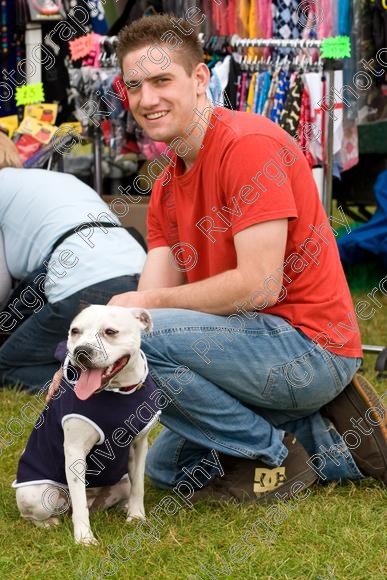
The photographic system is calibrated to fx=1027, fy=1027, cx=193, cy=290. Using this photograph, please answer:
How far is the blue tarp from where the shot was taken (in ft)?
20.0

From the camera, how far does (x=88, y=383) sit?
8.63ft

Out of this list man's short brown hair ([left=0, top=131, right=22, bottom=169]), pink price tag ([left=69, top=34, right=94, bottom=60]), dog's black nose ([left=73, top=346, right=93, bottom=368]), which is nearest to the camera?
dog's black nose ([left=73, top=346, right=93, bottom=368])

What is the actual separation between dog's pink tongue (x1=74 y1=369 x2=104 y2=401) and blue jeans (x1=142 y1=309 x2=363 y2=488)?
1.07 feet

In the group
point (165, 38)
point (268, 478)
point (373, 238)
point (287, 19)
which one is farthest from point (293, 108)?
point (268, 478)

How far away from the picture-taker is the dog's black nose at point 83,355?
8.44ft

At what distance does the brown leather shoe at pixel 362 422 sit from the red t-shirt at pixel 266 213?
0.14 meters

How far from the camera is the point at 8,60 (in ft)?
20.4

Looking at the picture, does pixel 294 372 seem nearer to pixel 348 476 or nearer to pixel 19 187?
pixel 348 476

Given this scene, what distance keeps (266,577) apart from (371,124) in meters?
3.77

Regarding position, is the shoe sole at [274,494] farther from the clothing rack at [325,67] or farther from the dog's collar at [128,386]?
the clothing rack at [325,67]

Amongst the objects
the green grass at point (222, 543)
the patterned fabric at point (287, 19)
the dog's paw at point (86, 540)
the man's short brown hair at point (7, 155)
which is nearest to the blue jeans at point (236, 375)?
the green grass at point (222, 543)

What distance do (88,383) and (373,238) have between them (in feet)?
12.4

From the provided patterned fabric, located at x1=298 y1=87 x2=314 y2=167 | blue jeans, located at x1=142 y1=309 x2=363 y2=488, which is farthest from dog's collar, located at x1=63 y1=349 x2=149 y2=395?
patterned fabric, located at x1=298 y1=87 x2=314 y2=167

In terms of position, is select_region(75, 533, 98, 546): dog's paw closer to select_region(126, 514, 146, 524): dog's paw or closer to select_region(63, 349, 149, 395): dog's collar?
select_region(126, 514, 146, 524): dog's paw
